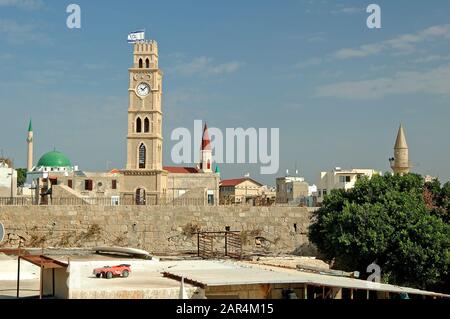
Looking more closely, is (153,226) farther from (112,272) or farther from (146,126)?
(146,126)

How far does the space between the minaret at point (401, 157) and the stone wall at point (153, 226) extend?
13614 mm

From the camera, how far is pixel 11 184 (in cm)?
5197

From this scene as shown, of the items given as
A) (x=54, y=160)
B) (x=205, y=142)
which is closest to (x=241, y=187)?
(x=205, y=142)

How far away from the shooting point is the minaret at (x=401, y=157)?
43844 millimetres

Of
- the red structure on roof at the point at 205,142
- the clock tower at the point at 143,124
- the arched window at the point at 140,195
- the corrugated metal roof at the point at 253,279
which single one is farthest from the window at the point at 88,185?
the corrugated metal roof at the point at 253,279

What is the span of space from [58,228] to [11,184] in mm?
21870

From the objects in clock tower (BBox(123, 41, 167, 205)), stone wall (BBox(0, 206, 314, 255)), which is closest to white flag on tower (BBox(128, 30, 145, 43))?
clock tower (BBox(123, 41, 167, 205))

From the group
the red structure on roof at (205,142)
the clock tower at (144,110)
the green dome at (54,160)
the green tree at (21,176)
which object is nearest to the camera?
the clock tower at (144,110)

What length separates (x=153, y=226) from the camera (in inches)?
1281

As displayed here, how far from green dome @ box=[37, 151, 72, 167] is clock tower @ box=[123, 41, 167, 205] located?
33.7m

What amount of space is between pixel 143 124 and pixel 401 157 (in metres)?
26.4

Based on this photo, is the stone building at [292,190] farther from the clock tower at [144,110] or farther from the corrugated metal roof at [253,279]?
the corrugated metal roof at [253,279]
